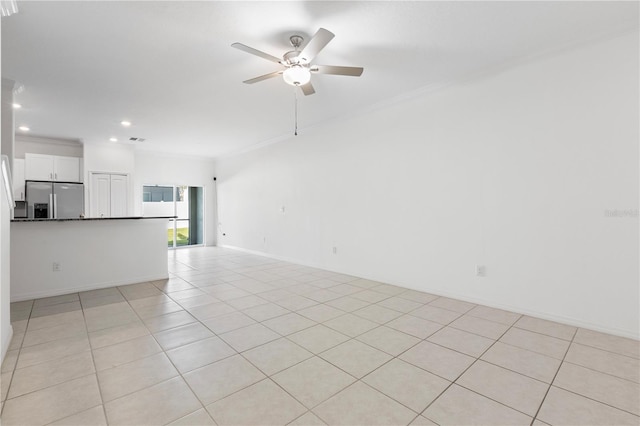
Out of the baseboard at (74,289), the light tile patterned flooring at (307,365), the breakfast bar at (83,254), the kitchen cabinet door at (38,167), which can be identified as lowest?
the light tile patterned flooring at (307,365)

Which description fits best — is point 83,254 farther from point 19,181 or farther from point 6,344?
point 19,181

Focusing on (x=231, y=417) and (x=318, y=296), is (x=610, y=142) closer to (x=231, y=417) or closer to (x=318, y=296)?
(x=318, y=296)

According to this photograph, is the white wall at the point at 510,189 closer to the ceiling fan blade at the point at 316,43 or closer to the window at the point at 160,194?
the ceiling fan blade at the point at 316,43

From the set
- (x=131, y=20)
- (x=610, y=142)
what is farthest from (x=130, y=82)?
(x=610, y=142)

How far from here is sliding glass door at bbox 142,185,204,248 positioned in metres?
8.01

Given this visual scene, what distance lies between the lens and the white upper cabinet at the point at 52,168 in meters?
5.88

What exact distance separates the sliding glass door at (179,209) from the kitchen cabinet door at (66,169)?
1547 millimetres

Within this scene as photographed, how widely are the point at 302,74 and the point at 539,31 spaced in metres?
2.17

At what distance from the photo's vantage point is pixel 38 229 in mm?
3891

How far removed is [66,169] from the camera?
6316mm

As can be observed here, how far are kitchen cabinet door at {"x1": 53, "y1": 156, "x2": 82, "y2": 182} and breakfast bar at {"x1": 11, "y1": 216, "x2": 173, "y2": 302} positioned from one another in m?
3.06

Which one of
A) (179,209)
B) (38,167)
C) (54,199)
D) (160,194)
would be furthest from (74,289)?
(179,209)

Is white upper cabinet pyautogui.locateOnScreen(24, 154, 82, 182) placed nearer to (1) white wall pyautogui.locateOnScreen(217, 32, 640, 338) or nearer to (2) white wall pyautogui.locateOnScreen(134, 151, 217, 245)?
(2) white wall pyautogui.locateOnScreen(134, 151, 217, 245)

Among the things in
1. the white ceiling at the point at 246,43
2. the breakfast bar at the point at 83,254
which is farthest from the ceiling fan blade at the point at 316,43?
the breakfast bar at the point at 83,254
